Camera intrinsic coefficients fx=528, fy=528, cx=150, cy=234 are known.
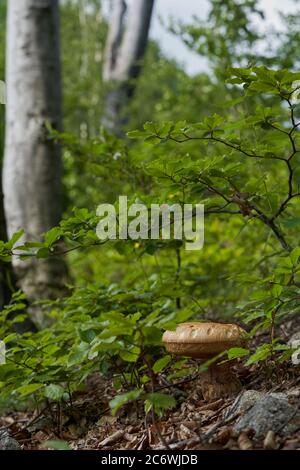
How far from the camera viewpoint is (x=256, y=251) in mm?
4801

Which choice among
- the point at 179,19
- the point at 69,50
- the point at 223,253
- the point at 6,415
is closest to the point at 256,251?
the point at 223,253

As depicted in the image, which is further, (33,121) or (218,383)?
(33,121)

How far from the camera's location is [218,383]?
200 centimetres

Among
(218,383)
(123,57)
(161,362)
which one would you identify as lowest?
(218,383)

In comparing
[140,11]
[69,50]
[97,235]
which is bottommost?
[97,235]

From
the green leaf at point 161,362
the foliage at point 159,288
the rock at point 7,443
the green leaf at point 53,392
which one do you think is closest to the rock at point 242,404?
the foliage at point 159,288

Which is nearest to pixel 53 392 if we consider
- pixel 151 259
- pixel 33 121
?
pixel 33 121

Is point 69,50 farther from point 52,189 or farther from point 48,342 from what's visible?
point 48,342

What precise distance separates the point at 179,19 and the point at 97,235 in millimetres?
3545

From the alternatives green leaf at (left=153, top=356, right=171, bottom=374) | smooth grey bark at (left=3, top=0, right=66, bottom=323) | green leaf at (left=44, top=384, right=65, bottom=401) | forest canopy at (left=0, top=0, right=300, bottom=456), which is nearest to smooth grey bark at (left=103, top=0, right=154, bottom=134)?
forest canopy at (left=0, top=0, right=300, bottom=456)

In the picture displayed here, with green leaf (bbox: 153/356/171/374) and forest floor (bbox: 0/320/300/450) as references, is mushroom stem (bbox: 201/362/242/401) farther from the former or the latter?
green leaf (bbox: 153/356/171/374)

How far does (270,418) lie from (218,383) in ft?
1.57

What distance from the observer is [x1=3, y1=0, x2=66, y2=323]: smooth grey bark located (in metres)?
3.92

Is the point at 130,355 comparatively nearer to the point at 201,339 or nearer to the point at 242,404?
the point at 201,339
